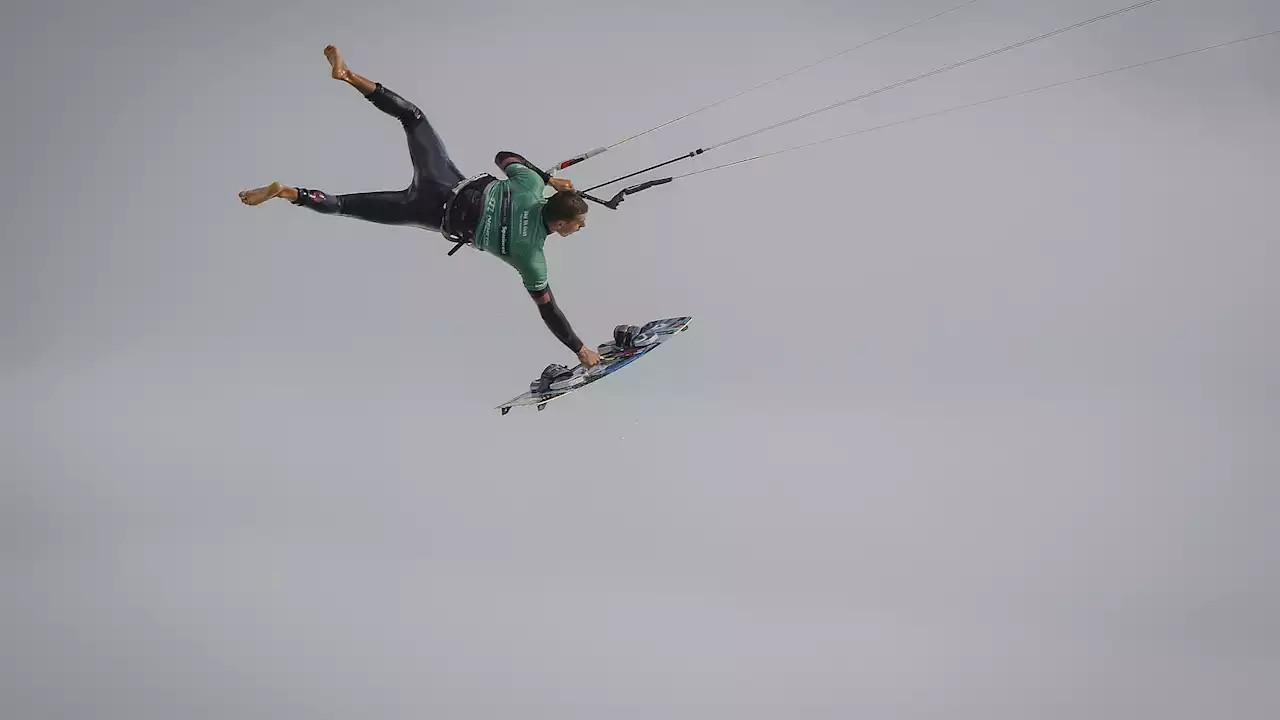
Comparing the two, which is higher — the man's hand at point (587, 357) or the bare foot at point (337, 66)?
the bare foot at point (337, 66)

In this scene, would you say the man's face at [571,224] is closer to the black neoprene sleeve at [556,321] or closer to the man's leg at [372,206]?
the black neoprene sleeve at [556,321]

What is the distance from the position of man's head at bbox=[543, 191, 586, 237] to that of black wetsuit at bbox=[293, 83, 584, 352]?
29 centimetres

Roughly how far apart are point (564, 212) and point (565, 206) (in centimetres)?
2

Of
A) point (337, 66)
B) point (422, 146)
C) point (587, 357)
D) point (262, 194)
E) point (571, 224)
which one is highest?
point (337, 66)

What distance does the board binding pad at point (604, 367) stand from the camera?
5.54 m

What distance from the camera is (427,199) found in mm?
5395

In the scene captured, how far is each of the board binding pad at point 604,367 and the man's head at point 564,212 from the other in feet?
2.11

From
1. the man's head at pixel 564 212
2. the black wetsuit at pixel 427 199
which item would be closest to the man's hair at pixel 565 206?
the man's head at pixel 564 212

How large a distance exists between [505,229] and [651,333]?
0.91m

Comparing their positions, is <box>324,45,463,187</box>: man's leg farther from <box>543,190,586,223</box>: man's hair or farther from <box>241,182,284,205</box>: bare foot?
<box>241,182,284,205</box>: bare foot

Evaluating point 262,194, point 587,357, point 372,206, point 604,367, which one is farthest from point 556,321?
point 262,194

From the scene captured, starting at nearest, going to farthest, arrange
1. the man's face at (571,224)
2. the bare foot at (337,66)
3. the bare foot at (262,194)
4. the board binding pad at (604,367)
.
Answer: the bare foot at (262,194) < the bare foot at (337,66) < the man's face at (571,224) < the board binding pad at (604,367)

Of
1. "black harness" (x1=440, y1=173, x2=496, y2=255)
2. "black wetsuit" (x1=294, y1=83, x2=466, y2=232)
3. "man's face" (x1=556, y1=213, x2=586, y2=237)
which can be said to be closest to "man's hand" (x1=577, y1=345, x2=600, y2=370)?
"man's face" (x1=556, y1=213, x2=586, y2=237)

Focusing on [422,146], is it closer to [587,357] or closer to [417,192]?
Answer: [417,192]
